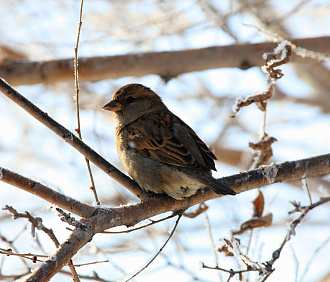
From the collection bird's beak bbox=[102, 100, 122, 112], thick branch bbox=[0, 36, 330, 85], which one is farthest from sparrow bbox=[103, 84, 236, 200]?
thick branch bbox=[0, 36, 330, 85]

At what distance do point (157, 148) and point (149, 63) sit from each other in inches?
44.7

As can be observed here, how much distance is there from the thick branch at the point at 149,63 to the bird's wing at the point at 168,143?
643mm

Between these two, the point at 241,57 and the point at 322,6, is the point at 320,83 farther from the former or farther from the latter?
the point at 241,57

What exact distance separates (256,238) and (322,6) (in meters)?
3.52

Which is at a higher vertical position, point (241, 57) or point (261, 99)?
point (241, 57)

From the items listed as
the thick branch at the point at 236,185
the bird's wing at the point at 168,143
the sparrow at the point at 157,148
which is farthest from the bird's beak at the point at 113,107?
the thick branch at the point at 236,185

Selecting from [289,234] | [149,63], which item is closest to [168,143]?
[149,63]

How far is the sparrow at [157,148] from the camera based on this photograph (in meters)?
3.45

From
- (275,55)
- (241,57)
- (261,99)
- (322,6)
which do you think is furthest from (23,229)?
(322,6)

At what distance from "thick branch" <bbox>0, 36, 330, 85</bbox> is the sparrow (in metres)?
0.31

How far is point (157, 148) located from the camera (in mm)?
3764

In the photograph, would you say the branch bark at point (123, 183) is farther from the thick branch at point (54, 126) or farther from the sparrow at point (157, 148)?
the sparrow at point (157, 148)

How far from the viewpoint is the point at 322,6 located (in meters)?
5.86

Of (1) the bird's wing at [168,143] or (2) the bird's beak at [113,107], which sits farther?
(2) the bird's beak at [113,107]
